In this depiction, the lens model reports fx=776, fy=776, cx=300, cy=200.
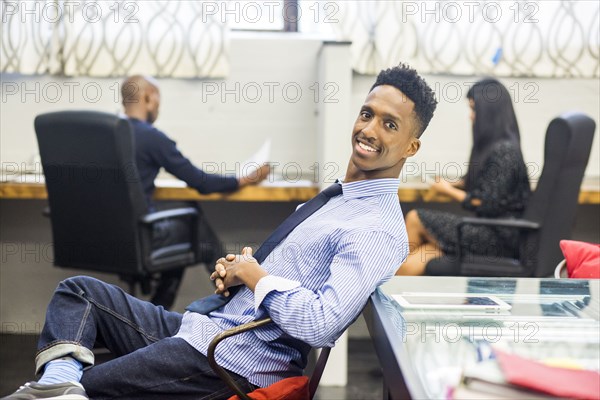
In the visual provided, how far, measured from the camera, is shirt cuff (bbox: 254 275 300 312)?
4.81 feet

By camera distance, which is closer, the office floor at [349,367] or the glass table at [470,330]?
the glass table at [470,330]

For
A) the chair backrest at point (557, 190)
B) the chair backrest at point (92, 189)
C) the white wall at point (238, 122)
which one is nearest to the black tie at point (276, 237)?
the chair backrest at point (92, 189)

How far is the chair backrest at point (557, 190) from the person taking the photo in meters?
2.78

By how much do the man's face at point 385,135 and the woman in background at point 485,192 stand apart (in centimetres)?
148

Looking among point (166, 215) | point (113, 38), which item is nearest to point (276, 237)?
point (166, 215)

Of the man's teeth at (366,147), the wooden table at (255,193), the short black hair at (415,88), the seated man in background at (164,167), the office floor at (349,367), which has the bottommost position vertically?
the office floor at (349,367)

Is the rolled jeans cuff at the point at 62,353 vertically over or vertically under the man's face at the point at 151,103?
under

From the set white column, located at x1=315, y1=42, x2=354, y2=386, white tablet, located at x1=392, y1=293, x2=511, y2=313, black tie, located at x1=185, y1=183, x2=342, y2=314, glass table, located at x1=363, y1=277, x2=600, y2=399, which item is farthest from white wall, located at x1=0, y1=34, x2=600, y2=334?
white tablet, located at x1=392, y1=293, x2=511, y2=313

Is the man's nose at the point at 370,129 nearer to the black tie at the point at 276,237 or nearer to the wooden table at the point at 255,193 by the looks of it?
the black tie at the point at 276,237

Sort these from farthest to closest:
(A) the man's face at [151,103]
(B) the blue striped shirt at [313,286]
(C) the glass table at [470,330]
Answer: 1. (A) the man's face at [151,103]
2. (B) the blue striped shirt at [313,286]
3. (C) the glass table at [470,330]

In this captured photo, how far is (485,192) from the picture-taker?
3086 mm

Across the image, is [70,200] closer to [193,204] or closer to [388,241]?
[193,204]

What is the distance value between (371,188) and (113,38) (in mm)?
2552

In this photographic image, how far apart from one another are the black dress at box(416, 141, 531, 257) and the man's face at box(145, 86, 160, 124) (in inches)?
54.8
